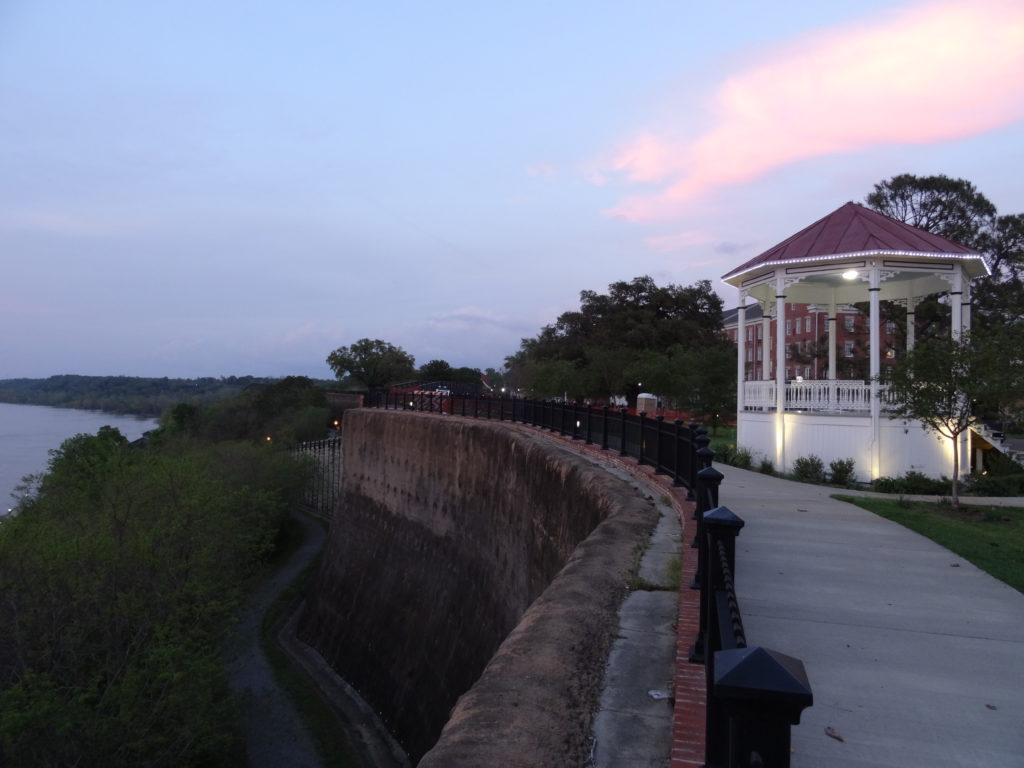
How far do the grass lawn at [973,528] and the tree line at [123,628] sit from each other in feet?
38.1

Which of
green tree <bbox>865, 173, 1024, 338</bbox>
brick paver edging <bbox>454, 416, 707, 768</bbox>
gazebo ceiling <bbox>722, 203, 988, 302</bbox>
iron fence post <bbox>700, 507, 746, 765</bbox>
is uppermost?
green tree <bbox>865, 173, 1024, 338</bbox>

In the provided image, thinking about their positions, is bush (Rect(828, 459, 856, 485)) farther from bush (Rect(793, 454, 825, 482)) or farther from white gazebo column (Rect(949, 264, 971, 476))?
white gazebo column (Rect(949, 264, 971, 476))

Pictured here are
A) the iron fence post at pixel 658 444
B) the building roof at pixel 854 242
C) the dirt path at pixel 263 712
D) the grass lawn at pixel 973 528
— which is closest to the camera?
the grass lawn at pixel 973 528

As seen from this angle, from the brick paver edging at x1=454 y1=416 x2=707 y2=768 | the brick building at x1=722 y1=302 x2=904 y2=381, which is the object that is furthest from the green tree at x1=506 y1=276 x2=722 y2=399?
the brick paver edging at x1=454 y1=416 x2=707 y2=768

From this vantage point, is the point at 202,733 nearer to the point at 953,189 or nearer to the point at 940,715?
the point at 940,715

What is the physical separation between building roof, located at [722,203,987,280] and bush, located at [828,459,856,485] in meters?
4.75

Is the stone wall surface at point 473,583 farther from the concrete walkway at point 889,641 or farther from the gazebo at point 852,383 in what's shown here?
the gazebo at point 852,383

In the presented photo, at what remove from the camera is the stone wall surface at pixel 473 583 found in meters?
3.40

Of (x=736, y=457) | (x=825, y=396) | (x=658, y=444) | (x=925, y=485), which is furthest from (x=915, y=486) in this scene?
(x=658, y=444)

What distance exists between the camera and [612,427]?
534 inches

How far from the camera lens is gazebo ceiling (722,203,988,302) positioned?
16.5m

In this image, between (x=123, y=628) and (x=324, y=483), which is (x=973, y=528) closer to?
(x=123, y=628)

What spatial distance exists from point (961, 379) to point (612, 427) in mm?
6208

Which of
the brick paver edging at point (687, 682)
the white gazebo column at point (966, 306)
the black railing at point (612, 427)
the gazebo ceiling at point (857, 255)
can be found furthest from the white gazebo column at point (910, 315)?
the brick paver edging at point (687, 682)
